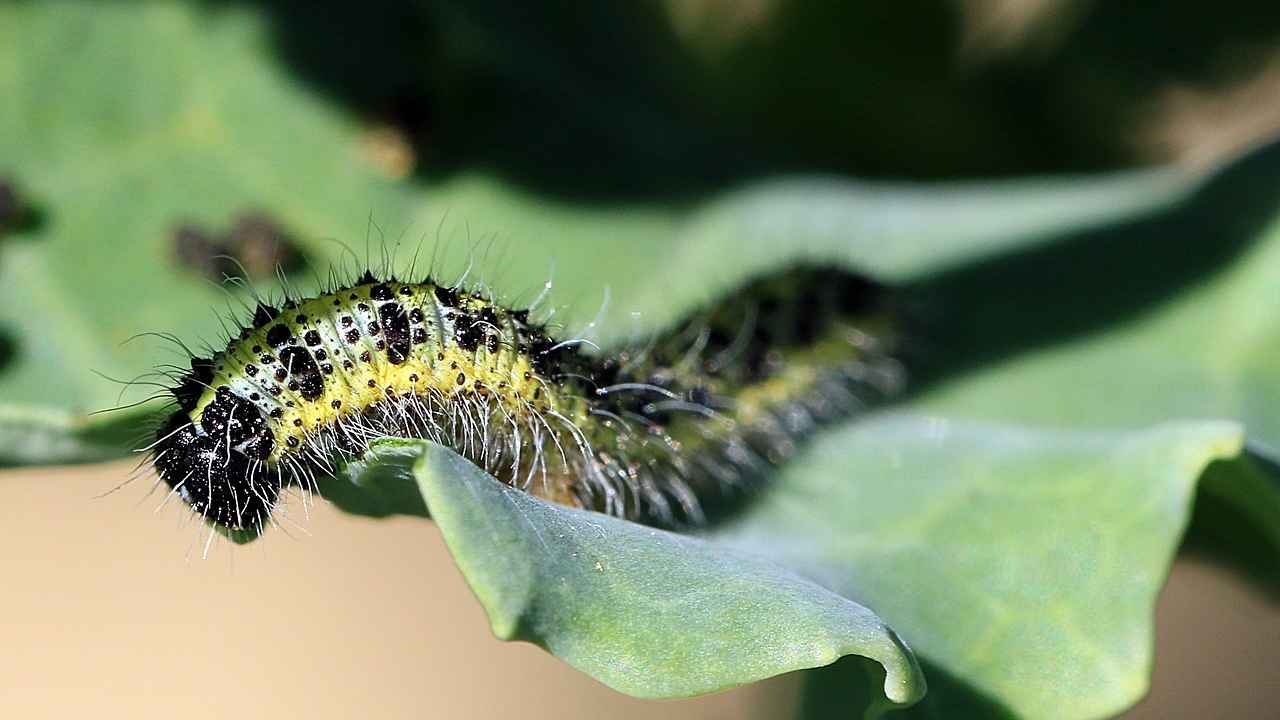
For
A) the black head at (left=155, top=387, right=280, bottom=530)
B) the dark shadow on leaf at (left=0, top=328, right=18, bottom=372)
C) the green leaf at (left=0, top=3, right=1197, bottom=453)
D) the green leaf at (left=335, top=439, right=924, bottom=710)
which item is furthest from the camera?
the green leaf at (left=0, top=3, right=1197, bottom=453)

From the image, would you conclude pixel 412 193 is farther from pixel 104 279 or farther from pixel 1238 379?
pixel 1238 379

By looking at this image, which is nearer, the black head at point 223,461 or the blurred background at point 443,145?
the black head at point 223,461

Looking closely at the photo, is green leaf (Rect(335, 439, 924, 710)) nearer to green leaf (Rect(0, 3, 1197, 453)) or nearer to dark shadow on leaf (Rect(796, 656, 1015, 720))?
dark shadow on leaf (Rect(796, 656, 1015, 720))

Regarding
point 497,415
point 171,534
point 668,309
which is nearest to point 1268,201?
point 668,309

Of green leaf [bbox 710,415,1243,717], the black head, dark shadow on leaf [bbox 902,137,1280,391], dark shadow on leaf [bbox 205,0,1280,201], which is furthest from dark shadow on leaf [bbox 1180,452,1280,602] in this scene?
the black head

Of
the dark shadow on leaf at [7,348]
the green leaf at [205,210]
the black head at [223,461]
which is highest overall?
the black head at [223,461]

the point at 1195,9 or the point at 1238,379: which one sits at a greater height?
the point at 1195,9

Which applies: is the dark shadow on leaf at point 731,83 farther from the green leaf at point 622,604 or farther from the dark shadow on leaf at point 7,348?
the green leaf at point 622,604

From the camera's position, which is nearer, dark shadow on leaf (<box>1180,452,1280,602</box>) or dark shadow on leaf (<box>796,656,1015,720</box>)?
dark shadow on leaf (<box>796,656,1015,720</box>)

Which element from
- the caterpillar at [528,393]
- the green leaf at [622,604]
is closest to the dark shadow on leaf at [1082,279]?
the caterpillar at [528,393]
